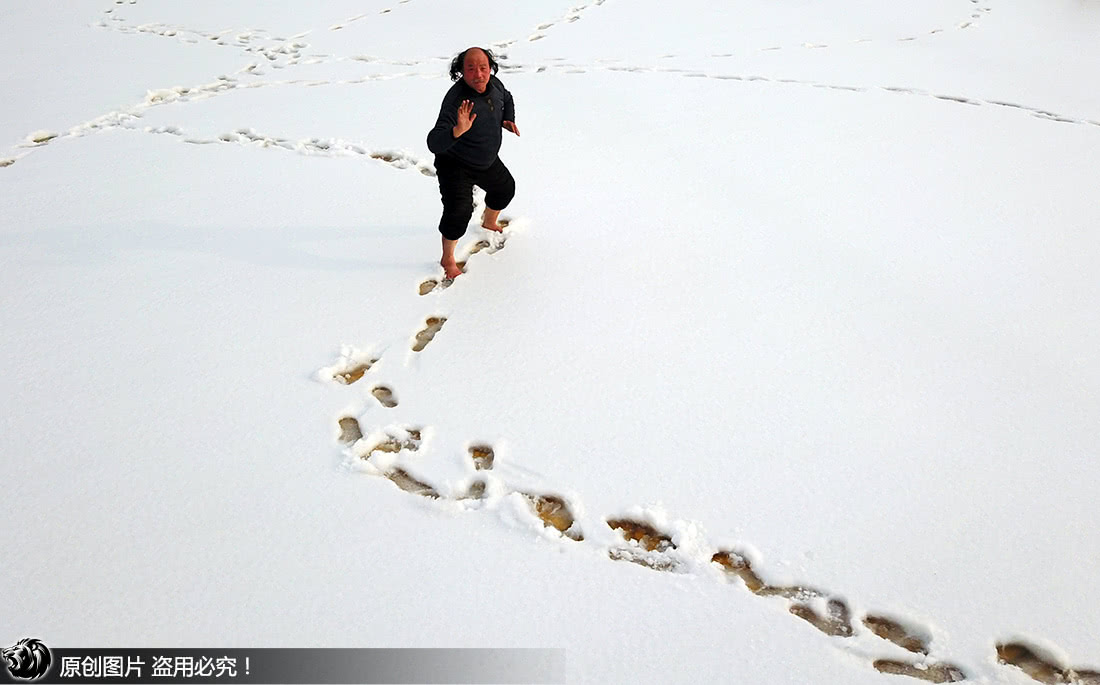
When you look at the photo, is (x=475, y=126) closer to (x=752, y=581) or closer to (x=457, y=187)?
(x=457, y=187)

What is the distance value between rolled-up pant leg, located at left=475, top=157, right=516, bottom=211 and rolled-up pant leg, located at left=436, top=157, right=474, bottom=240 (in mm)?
59

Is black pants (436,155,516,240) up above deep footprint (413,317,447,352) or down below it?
above

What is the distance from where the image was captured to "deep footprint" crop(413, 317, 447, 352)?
76.4 inches

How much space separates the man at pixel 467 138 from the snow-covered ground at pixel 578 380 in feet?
0.71

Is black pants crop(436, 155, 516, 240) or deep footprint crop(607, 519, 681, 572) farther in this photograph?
black pants crop(436, 155, 516, 240)

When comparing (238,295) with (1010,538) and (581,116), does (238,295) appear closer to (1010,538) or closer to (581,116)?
(581,116)

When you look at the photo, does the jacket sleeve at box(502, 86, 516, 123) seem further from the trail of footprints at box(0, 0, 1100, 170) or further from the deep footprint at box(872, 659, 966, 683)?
the deep footprint at box(872, 659, 966, 683)

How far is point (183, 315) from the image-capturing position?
2.04 metres

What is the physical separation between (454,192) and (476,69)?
344mm

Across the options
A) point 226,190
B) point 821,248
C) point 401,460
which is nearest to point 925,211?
point 821,248

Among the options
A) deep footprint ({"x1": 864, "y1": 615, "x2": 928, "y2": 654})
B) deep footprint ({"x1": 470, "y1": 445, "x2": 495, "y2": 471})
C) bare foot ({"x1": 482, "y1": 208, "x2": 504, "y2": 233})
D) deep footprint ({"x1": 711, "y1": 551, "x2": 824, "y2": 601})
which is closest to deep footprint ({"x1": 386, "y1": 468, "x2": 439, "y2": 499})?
deep footprint ({"x1": 470, "y1": 445, "x2": 495, "y2": 471})

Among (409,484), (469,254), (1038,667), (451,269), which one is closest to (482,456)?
(409,484)

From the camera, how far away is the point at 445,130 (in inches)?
76.1

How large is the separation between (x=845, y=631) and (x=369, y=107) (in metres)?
2.96
